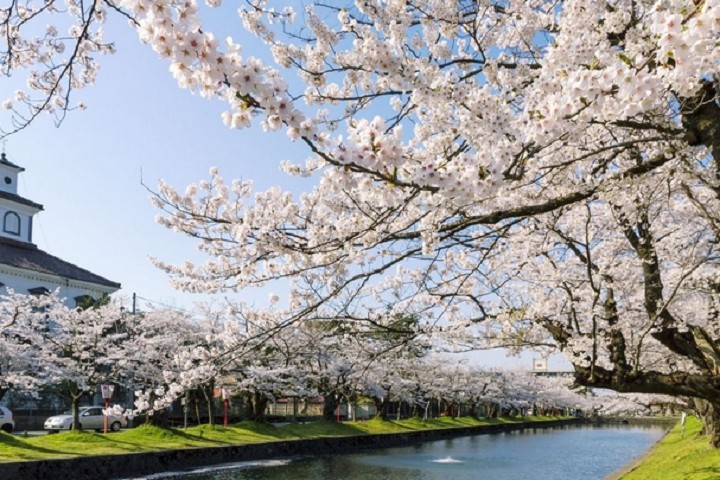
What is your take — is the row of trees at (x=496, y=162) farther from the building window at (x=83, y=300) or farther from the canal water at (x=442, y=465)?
the building window at (x=83, y=300)

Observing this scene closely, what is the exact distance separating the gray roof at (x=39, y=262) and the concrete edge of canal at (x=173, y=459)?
18.2 m

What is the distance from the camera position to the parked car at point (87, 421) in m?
24.2

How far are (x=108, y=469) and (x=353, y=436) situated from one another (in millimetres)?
12396

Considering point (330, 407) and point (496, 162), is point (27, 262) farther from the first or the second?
point (496, 162)

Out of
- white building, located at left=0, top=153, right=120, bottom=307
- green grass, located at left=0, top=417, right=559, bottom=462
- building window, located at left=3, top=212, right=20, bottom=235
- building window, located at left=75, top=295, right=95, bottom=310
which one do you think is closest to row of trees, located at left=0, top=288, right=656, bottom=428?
green grass, located at left=0, top=417, right=559, bottom=462

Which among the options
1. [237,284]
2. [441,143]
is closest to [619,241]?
[441,143]

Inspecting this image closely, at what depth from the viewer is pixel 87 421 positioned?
25.5 metres

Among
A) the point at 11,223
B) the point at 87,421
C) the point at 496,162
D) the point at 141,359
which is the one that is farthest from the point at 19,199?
the point at 496,162

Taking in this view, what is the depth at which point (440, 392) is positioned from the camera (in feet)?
142

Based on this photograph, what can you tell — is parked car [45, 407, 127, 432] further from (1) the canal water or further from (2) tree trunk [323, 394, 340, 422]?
(1) the canal water

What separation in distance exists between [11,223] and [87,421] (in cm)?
1452

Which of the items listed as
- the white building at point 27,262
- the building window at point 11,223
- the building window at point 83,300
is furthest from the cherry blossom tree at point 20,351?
the building window at point 11,223

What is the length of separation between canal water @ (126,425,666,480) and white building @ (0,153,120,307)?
18.8 m

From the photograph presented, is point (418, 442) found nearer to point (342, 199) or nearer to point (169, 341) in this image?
point (169, 341)
